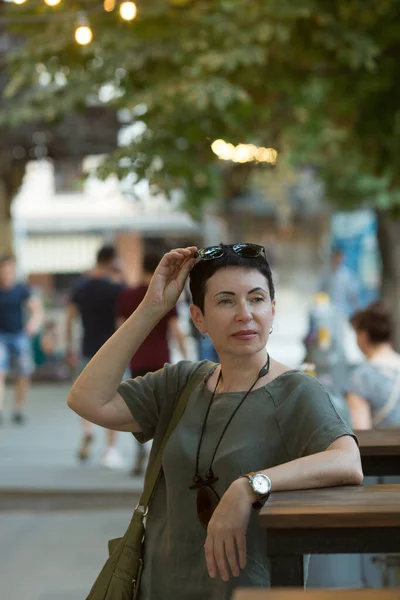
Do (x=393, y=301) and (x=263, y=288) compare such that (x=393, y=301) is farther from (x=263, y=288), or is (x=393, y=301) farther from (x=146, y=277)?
(x=263, y=288)

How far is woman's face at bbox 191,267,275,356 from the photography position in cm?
309

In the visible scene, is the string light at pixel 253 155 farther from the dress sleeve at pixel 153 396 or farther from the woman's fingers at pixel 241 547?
the woman's fingers at pixel 241 547

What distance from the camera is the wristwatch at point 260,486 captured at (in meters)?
2.78

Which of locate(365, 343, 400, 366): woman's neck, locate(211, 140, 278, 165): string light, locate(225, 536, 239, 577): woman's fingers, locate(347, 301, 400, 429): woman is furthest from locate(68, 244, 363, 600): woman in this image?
locate(211, 140, 278, 165): string light

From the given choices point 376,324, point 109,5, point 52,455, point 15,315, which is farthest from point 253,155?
point 376,324

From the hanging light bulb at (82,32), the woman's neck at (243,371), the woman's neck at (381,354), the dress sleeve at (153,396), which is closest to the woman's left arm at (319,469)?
the woman's neck at (243,371)

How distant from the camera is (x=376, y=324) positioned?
6.46 m

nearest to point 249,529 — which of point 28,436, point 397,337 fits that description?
point 28,436

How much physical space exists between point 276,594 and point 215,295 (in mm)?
1195

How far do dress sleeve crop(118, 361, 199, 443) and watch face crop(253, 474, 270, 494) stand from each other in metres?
0.52

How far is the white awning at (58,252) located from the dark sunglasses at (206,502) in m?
37.1

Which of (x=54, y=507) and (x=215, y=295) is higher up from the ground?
(x=215, y=295)

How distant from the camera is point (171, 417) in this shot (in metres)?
3.24

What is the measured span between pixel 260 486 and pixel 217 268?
0.64 meters
